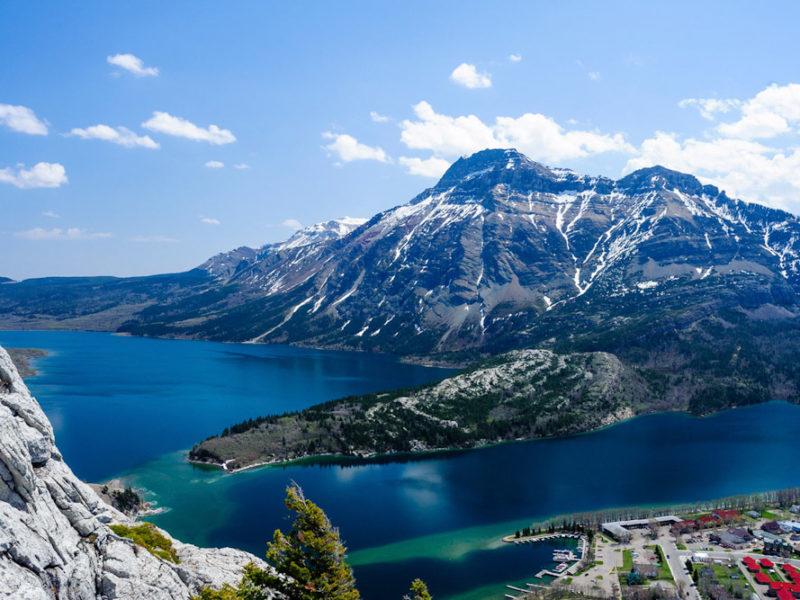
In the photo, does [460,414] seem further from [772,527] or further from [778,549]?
[778,549]

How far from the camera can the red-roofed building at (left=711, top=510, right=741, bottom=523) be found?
91688 millimetres

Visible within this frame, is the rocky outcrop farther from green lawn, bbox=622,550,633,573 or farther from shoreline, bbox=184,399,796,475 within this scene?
shoreline, bbox=184,399,796,475

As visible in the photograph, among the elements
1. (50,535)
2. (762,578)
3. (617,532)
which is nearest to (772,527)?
(762,578)

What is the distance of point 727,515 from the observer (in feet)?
305

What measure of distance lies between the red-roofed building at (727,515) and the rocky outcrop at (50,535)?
96.1 m

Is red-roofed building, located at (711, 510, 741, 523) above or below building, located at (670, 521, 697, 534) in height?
below

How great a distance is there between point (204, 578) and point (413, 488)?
8434 centimetres

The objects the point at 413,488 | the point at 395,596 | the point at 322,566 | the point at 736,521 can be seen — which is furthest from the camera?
the point at 413,488

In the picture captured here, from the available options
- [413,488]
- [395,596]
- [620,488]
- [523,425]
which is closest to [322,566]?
[395,596]

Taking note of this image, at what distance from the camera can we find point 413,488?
10988cm

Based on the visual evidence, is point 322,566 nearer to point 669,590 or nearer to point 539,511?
point 669,590

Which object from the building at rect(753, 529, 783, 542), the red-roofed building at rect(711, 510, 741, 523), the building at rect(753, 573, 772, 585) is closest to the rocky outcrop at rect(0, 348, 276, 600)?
the building at rect(753, 573, 772, 585)

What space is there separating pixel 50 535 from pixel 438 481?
10223 centimetres

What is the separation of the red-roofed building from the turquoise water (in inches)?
412
